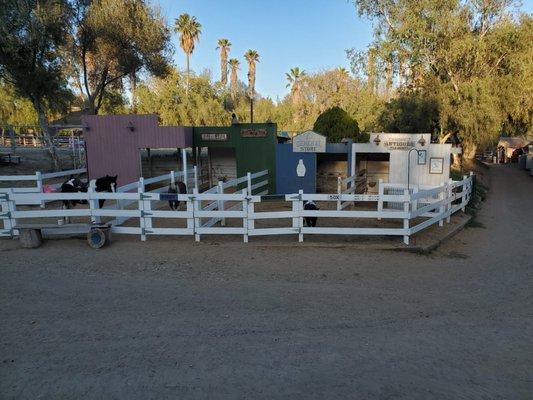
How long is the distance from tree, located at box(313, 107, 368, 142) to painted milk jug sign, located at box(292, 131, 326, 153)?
26.9ft

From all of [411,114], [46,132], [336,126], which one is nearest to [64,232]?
[46,132]

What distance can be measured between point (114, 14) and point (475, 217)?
2183cm

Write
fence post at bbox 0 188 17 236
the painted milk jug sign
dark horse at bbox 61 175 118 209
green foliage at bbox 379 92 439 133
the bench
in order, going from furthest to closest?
green foliage at bbox 379 92 439 133 < the painted milk jug sign < dark horse at bbox 61 175 118 209 < fence post at bbox 0 188 17 236 < the bench

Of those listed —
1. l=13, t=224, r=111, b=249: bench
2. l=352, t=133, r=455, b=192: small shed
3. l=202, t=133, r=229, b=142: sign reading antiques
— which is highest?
l=202, t=133, r=229, b=142: sign reading antiques

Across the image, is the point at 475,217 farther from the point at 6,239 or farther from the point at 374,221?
the point at 6,239

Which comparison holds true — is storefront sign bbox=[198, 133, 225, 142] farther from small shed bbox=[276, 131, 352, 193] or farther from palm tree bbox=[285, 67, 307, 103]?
palm tree bbox=[285, 67, 307, 103]

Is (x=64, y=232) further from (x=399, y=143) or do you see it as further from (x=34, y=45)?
(x=34, y=45)

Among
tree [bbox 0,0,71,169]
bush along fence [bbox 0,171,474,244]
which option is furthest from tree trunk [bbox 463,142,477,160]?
tree [bbox 0,0,71,169]

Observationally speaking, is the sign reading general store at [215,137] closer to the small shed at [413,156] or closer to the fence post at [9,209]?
the small shed at [413,156]

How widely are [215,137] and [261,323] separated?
14.2 m

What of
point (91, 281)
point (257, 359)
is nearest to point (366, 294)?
point (257, 359)

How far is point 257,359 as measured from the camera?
14.8ft

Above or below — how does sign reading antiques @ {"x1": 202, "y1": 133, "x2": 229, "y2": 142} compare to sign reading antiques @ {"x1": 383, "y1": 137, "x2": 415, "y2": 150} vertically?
above

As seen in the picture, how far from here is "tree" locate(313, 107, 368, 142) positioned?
24359 mm
